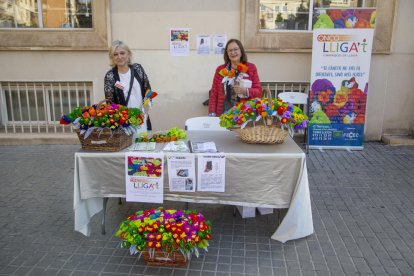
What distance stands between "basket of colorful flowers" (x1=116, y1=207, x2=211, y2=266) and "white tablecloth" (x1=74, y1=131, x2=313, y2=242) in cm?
24

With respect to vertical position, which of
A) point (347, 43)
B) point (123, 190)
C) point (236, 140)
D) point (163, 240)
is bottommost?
point (163, 240)

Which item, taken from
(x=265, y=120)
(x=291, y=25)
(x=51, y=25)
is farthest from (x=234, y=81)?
(x=51, y=25)

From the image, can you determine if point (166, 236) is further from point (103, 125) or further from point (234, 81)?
point (234, 81)

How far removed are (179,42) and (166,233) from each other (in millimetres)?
4277

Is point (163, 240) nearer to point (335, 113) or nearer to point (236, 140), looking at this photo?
point (236, 140)

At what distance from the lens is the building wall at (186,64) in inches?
241

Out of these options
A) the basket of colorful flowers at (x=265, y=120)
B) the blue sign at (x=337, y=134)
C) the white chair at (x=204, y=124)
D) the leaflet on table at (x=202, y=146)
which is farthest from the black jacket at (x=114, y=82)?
the blue sign at (x=337, y=134)

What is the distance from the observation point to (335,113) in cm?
608

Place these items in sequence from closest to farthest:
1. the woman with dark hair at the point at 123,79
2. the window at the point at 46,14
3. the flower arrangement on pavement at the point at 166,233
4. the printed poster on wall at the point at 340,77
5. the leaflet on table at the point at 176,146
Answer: the flower arrangement on pavement at the point at 166,233
the leaflet on table at the point at 176,146
the woman with dark hair at the point at 123,79
the printed poster on wall at the point at 340,77
the window at the point at 46,14

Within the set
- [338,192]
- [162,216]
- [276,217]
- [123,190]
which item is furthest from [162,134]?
[338,192]

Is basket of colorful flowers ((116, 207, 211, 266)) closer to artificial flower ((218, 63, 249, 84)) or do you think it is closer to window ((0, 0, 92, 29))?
artificial flower ((218, 63, 249, 84))

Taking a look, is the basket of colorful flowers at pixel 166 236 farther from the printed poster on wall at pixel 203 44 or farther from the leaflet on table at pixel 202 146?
the printed poster on wall at pixel 203 44

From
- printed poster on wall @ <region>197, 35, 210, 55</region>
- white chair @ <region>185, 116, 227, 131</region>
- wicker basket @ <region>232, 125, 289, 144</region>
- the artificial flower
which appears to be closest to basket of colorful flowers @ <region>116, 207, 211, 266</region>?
→ wicker basket @ <region>232, 125, 289, 144</region>

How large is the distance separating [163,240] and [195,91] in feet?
13.6
